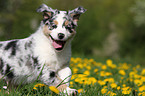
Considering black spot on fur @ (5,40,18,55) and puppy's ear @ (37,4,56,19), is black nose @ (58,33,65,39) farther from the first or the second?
black spot on fur @ (5,40,18,55)

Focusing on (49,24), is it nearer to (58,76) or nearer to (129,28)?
(58,76)

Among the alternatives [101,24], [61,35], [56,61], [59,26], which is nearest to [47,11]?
[59,26]

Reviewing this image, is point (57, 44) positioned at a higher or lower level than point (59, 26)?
lower

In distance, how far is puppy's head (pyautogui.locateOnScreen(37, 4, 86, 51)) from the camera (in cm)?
304

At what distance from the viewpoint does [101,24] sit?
22156mm

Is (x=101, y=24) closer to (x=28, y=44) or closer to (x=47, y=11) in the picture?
(x=47, y=11)

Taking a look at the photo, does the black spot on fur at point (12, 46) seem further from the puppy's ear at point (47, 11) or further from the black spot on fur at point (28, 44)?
the puppy's ear at point (47, 11)

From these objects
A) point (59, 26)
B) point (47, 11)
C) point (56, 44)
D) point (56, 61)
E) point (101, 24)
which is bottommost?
point (56, 61)

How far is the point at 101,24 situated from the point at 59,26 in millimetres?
19528

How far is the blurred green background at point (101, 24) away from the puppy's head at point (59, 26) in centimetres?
1228

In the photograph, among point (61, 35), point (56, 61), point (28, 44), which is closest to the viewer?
point (61, 35)

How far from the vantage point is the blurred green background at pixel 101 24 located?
52.1ft

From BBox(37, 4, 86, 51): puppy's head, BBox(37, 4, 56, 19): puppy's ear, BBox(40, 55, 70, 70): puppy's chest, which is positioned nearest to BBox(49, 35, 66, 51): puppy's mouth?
BBox(37, 4, 86, 51): puppy's head

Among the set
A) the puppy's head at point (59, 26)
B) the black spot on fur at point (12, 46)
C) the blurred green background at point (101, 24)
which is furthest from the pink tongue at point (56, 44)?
the blurred green background at point (101, 24)
